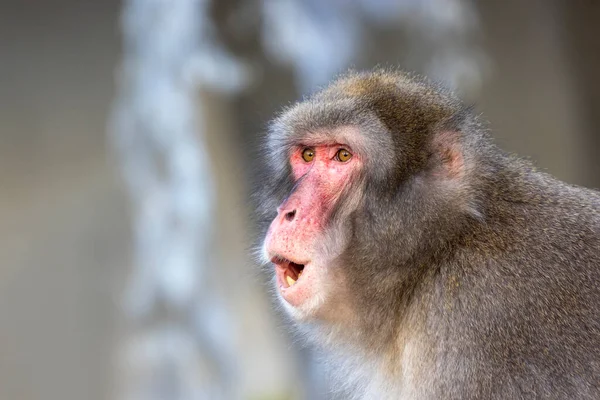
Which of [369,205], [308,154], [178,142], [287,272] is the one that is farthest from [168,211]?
[369,205]

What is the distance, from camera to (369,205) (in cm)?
234

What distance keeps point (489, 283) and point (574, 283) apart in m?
0.26

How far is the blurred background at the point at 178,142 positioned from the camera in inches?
231

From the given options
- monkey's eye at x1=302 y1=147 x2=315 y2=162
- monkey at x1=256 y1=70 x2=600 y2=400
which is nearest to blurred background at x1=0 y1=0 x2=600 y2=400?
monkey's eye at x1=302 y1=147 x2=315 y2=162

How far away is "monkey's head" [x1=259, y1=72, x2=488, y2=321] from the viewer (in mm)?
2307

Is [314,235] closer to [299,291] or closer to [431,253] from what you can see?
[299,291]

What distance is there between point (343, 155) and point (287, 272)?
0.41 meters

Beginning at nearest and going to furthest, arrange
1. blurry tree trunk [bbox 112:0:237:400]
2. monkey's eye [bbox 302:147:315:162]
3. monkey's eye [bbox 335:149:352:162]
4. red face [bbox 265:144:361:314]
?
red face [bbox 265:144:361:314]
monkey's eye [bbox 335:149:352:162]
monkey's eye [bbox 302:147:315:162]
blurry tree trunk [bbox 112:0:237:400]

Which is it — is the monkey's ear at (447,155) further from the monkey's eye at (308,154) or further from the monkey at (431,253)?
the monkey's eye at (308,154)

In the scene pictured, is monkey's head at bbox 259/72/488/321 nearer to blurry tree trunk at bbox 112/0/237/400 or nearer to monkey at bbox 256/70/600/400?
monkey at bbox 256/70/600/400

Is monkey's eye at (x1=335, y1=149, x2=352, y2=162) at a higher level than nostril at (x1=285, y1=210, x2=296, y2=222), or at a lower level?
higher

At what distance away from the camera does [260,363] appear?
6.39m

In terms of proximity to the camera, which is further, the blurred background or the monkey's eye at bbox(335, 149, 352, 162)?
the blurred background

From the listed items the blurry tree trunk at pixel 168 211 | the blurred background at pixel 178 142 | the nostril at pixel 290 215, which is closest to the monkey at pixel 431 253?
the nostril at pixel 290 215
